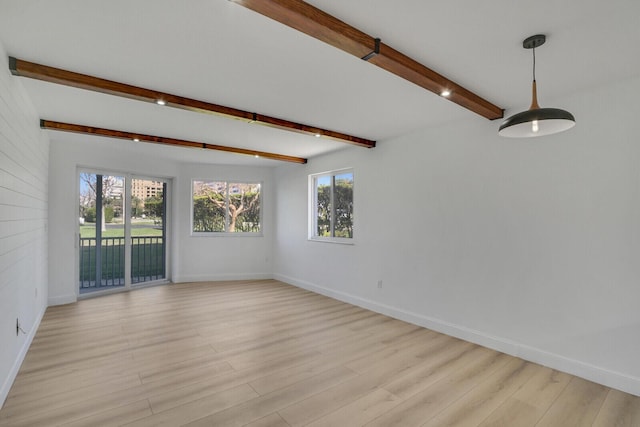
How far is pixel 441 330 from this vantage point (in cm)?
375

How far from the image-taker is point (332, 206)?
5.56 m

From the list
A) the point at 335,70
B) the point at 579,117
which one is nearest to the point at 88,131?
the point at 335,70

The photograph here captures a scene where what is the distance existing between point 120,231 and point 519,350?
6.13m

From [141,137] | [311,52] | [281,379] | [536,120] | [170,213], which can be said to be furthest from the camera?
[170,213]

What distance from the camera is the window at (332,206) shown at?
207 inches

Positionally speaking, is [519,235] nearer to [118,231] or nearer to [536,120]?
[536,120]

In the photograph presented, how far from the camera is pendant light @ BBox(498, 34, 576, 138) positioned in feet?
5.74

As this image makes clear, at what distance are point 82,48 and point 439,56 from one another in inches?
95.8

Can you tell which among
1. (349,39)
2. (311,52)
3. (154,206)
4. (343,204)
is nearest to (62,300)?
(154,206)

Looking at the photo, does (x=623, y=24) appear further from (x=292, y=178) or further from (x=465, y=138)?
(x=292, y=178)

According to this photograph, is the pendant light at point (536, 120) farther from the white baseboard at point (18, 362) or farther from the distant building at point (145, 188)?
the distant building at point (145, 188)

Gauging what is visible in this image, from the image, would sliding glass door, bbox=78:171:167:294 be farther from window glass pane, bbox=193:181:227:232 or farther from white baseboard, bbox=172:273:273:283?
window glass pane, bbox=193:181:227:232

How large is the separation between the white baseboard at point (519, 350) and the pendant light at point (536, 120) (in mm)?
2089

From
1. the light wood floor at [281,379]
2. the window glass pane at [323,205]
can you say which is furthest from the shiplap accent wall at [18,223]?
the window glass pane at [323,205]
